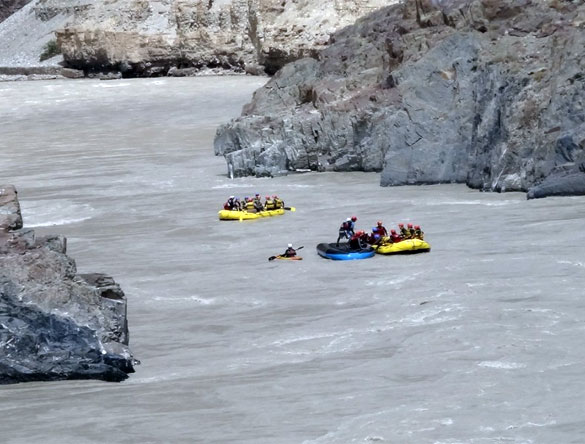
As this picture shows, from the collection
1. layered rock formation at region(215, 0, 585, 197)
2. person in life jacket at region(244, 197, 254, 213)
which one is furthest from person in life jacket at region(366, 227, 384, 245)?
layered rock formation at region(215, 0, 585, 197)

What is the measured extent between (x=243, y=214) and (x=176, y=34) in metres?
58.3

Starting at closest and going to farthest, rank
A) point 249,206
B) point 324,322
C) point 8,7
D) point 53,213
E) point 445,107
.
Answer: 1. point 324,322
2. point 249,206
3. point 53,213
4. point 445,107
5. point 8,7

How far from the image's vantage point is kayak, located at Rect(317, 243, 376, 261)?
77.7 ft

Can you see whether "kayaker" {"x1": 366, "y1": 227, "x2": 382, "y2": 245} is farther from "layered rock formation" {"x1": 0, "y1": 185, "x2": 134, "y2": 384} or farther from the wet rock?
"layered rock formation" {"x1": 0, "y1": 185, "x2": 134, "y2": 384}

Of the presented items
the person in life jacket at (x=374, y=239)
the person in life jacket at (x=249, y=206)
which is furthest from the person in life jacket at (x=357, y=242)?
the person in life jacket at (x=249, y=206)

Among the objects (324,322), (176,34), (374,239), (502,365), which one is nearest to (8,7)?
(176,34)

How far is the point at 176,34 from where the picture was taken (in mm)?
86375

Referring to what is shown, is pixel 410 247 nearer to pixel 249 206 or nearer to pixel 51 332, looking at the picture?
pixel 249 206

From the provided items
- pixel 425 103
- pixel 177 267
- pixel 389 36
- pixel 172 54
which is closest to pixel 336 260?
pixel 177 267

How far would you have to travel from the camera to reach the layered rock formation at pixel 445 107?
31.7 m

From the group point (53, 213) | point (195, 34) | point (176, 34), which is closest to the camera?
point (53, 213)

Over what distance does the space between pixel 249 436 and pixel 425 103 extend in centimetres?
2322

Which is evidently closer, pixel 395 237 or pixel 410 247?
pixel 410 247

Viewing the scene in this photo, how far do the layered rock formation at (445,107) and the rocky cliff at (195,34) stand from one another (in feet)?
95.7
